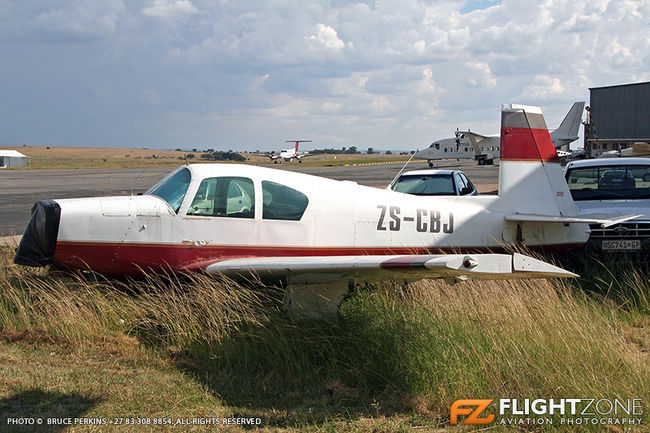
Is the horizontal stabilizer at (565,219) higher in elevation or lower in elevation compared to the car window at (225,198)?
lower

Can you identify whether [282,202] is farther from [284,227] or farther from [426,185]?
[426,185]

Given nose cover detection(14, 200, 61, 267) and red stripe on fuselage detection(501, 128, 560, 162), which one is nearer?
nose cover detection(14, 200, 61, 267)

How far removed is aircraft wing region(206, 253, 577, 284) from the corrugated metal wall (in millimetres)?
56883

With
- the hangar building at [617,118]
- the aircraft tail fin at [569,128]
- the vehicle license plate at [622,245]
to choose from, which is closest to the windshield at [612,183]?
the vehicle license plate at [622,245]

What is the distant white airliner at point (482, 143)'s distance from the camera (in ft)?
162

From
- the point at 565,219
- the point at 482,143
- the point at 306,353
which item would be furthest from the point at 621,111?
the point at 306,353

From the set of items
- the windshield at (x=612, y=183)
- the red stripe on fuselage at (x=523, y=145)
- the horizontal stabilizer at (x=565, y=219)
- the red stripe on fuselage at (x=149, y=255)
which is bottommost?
the red stripe on fuselage at (x=149, y=255)

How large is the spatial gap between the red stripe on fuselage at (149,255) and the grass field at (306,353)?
0.63 ft

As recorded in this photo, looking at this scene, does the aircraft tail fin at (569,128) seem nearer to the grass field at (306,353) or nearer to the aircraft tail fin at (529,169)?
the aircraft tail fin at (529,169)

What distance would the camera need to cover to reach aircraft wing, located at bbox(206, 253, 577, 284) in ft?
12.5

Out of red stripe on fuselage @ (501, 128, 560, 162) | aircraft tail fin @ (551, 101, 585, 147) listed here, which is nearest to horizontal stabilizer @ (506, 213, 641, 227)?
red stripe on fuselage @ (501, 128, 560, 162)

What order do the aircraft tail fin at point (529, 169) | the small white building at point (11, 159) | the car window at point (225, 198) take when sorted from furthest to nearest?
the small white building at point (11, 159) < the aircraft tail fin at point (529, 169) < the car window at point (225, 198)

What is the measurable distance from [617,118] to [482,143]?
53.1 ft

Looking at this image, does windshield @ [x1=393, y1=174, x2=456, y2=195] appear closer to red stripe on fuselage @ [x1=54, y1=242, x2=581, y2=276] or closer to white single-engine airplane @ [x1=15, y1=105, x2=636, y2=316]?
white single-engine airplane @ [x1=15, y1=105, x2=636, y2=316]
